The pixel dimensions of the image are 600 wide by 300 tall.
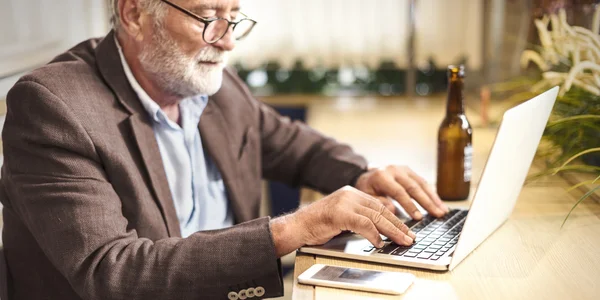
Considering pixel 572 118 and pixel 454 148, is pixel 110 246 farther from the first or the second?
pixel 572 118

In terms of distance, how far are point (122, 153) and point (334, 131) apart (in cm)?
148

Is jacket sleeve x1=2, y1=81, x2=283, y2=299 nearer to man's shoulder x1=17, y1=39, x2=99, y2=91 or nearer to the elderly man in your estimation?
the elderly man

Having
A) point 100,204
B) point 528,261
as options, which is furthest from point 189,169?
point 528,261

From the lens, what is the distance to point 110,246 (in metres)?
1.19

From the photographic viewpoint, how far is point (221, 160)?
5.58 feet

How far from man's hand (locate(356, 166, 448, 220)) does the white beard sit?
1.31 ft

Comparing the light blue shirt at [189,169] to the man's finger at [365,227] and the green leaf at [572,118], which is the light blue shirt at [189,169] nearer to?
the man's finger at [365,227]

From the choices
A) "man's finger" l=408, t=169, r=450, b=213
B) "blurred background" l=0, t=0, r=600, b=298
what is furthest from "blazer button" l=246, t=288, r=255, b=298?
"blurred background" l=0, t=0, r=600, b=298

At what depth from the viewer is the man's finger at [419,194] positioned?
141 centimetres

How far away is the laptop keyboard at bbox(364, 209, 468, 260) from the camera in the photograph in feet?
3.83

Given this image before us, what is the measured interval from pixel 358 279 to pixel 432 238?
234mm

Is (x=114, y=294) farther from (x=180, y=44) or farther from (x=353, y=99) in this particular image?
(x=353, y=99)

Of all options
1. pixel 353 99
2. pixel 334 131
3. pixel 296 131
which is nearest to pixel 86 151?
pixel 296 131

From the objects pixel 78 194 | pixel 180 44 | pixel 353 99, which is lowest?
pixel 353 99
